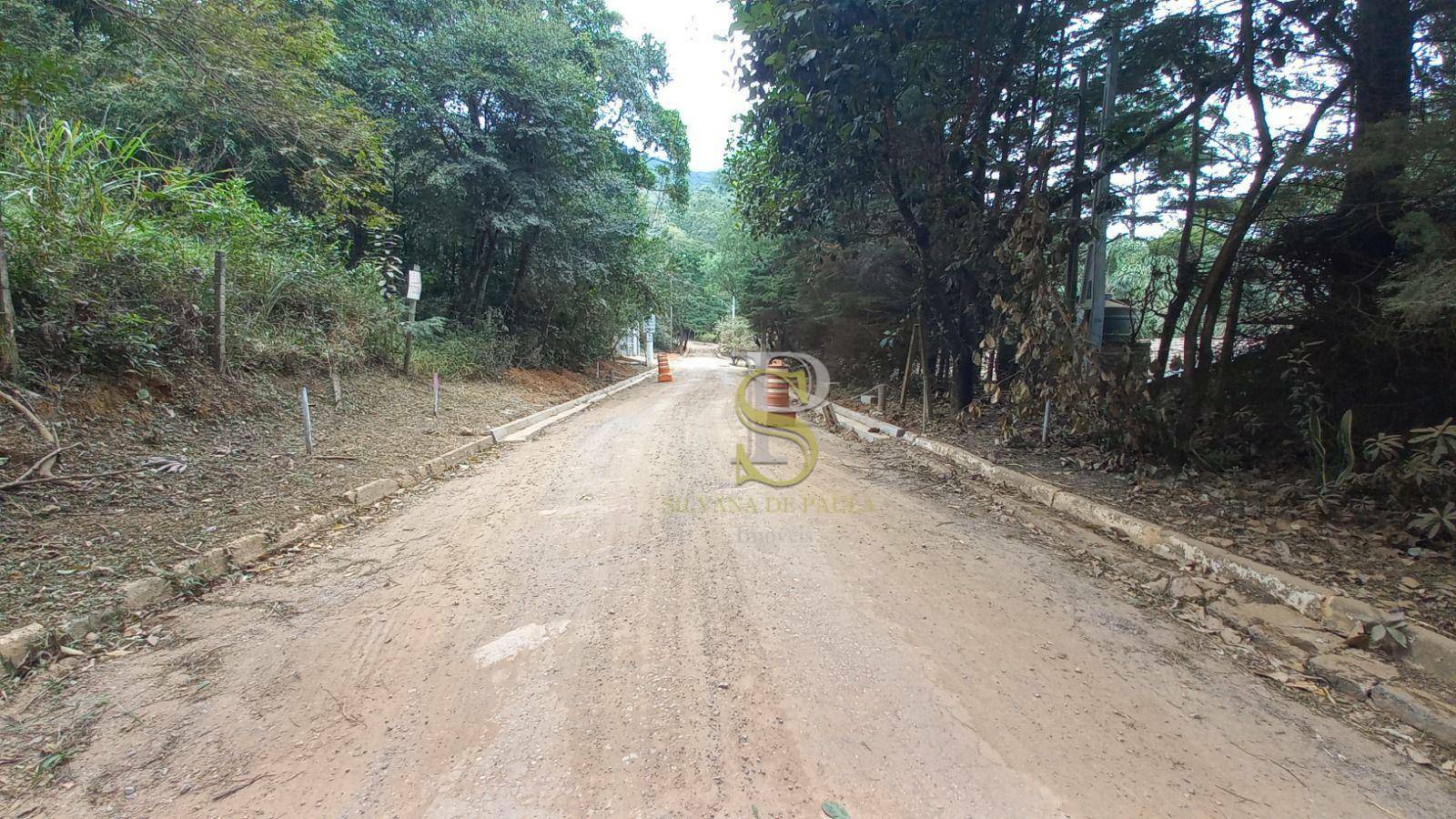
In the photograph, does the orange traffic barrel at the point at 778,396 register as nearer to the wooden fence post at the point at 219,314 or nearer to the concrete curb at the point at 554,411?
the concrete curb at the point at 554,411

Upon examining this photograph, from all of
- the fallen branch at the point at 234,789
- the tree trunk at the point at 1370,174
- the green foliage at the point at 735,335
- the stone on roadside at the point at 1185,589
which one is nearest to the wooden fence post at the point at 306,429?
the fallen branch at the point at 234,789

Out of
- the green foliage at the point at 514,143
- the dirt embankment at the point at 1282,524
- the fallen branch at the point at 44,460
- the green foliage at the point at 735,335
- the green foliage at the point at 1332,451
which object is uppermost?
the green foliage at the point at 514,143

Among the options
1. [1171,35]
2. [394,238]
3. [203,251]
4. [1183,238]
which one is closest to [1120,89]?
[1171,35]

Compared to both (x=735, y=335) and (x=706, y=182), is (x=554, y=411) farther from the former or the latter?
→ (x=706, y=182)

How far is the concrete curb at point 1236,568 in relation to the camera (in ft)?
9.20

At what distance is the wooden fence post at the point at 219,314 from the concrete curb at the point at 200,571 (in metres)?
2.29

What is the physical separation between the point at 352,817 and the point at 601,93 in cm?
1630

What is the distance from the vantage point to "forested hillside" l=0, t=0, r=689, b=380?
5098 millimetres

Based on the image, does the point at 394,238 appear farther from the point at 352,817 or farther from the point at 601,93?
the point at 352,817

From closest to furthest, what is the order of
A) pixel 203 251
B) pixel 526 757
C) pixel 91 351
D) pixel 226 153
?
pixel 526 757 < pixel 91 351 < pixel 203 251 < pixel 226 153

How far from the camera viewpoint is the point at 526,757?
214 cm

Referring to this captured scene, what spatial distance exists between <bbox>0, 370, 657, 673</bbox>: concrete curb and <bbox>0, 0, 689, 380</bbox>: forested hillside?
2350 millimetres

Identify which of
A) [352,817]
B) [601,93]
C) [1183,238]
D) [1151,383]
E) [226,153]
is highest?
[601,93]

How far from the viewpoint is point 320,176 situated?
22.5ft
